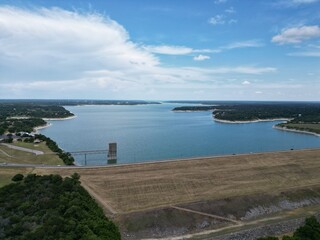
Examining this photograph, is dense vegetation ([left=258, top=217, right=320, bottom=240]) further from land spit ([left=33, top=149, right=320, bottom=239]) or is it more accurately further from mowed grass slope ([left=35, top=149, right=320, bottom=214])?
mowed grass slope ([left=35, top=149, right=320, bottom=214])

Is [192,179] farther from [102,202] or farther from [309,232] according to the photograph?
[309,232]

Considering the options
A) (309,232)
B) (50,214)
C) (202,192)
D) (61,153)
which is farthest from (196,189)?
(61,153)

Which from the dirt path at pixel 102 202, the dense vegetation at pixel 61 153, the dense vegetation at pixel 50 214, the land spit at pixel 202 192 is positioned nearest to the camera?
the dense vegetation at pixel 50 214

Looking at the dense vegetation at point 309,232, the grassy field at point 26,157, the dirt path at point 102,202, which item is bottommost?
the dirt path at point 102,202

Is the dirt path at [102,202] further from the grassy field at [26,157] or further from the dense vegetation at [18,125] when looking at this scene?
the dense vegetation at [18,125]

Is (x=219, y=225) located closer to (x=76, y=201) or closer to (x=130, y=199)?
(x=130, y=199)

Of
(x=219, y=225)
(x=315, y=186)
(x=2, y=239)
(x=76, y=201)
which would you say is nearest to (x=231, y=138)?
(x=315, y=186)

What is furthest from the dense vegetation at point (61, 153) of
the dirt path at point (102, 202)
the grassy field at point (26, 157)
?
the dirt path at point (102, 202)

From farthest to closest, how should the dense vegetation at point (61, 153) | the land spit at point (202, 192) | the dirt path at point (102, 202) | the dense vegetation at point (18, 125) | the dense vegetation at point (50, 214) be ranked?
the dense vegetation at point (18, 125), the dense vegetation at point (61, 153), the dirt path at point (102, 202), the land spit at point (202, 192), the dense vegetation at point (50, 214)
